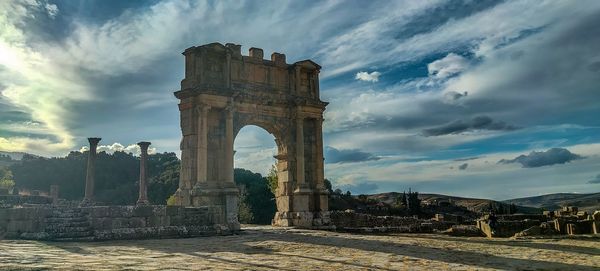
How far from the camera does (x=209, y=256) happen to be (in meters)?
9.31

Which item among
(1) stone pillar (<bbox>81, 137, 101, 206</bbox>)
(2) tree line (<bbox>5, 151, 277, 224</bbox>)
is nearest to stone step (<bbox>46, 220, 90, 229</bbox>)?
(1) stone pillar (<bbox>81, 137, 101, 206</bbox>)

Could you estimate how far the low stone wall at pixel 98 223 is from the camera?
1252cm

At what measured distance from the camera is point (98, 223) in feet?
43.4

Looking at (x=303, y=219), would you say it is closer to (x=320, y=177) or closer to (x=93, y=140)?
(x=320, y=177)

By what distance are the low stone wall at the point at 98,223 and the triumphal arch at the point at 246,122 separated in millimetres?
2945

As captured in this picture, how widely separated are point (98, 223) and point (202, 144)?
6.56 metres

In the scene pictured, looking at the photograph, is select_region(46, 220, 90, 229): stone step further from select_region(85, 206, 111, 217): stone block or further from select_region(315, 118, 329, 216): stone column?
select_region(315, 118, 329, 216): stone column

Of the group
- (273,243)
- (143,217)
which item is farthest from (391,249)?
(143,217)

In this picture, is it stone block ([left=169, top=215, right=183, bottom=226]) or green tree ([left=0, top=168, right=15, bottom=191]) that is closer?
stone block ([left=169, top=215, right=183, bottom=226])

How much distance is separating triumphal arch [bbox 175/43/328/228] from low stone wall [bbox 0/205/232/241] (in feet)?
9.66

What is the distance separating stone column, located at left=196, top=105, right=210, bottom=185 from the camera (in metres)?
19.1

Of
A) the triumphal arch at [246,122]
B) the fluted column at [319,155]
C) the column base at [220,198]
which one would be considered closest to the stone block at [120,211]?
the triumphal arch at [246,122]

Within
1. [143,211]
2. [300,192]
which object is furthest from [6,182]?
[143,211]

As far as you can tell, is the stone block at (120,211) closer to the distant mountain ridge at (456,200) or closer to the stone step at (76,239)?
the stone step at (76,239)
